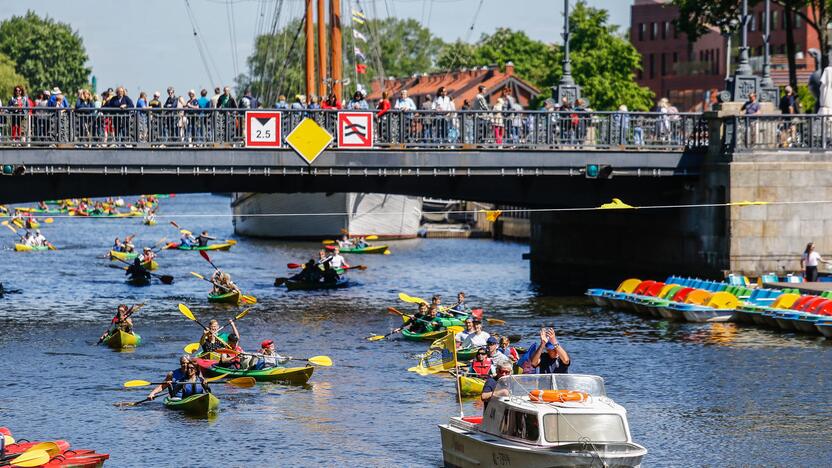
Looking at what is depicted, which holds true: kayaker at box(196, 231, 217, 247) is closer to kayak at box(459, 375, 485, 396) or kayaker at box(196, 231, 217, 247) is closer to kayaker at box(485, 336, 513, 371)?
kayaker at box(485, 336, 513, 371)

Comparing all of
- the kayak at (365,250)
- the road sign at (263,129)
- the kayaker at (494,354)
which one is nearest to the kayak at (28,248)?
the kayak at (365,250)

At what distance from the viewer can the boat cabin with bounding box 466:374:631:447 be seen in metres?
26.4

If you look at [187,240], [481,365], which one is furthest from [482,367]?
[187,240]

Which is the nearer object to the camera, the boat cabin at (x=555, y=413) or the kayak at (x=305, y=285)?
the boat cabin at (x=555, y=413)

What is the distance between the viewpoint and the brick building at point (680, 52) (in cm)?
13212

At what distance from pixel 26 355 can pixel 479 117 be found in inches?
689

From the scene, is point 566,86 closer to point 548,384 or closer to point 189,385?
point 189,385

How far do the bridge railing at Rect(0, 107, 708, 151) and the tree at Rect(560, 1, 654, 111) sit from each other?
202 ft

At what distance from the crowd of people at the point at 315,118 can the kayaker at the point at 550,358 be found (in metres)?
20.3

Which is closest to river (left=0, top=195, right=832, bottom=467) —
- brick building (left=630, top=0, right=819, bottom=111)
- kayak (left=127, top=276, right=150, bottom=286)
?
kayak (left=127, top=276, right=150, bottom=286)

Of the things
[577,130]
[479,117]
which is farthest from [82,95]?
[577,130]

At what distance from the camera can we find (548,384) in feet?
92.1

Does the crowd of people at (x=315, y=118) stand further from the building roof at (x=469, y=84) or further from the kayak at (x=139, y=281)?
the building roof at (x=469, y=84)

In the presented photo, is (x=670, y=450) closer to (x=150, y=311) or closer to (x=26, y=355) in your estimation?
(x=26, y=355)
